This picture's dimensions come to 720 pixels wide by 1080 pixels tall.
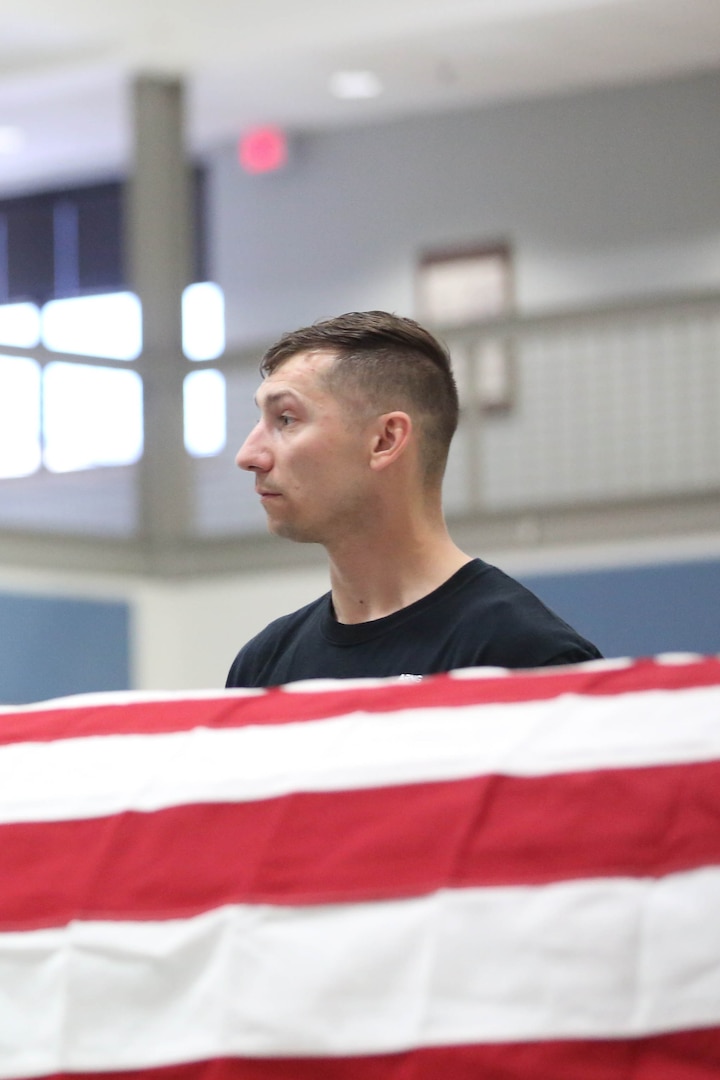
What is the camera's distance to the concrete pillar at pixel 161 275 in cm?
819

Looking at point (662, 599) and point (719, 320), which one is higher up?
point (719, 320)

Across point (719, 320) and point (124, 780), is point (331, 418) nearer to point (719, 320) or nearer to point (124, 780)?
point (124, 780)

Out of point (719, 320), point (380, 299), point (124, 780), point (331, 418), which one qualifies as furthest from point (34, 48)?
point (124, 780)

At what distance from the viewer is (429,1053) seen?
122 cm

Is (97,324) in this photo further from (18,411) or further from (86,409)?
(18,411)

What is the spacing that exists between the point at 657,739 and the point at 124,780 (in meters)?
0.49

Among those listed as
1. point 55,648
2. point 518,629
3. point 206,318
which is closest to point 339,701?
point 518,629

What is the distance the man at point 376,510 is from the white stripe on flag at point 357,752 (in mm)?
540

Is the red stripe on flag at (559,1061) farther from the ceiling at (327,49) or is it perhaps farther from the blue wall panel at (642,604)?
the ceiling at (327,49)

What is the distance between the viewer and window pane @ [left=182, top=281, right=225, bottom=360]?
1098 cm

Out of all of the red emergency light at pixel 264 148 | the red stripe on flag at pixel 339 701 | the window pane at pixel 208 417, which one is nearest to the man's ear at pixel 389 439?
the red stripe on flag at pixel 339 701

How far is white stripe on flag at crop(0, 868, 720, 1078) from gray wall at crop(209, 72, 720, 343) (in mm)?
8605

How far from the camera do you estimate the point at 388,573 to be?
2143 mm

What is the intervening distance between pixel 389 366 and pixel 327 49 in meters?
6.77
